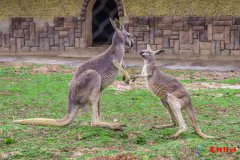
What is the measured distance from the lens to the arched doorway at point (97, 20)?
18281 millimetres

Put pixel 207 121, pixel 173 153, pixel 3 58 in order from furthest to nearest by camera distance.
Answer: pixel 3 58
pixel 207 121
pixel 173 153

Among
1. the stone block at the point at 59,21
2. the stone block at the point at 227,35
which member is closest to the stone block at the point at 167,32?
the stone block at the point at 227,35

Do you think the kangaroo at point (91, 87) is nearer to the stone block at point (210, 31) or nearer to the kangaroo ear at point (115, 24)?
the kangaroo ear at point (115, 24)

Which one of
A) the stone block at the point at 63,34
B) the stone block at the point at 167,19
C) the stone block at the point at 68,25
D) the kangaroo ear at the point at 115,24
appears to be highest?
the kangaroo ear at the point at 115,24

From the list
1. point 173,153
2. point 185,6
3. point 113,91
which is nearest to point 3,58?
point 185,6

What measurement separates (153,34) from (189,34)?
3.66 ft

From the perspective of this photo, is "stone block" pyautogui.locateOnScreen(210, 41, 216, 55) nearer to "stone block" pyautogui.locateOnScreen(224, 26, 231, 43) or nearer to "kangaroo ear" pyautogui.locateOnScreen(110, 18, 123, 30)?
"stone block" pyautogui.locateOnScreen(224, 26, 231, 43)

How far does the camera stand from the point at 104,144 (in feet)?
23.2

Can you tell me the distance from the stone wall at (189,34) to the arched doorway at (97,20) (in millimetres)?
1217

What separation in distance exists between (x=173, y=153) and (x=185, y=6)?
11.0 metres

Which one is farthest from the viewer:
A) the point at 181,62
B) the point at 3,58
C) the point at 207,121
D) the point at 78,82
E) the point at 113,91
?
the point at 3,58

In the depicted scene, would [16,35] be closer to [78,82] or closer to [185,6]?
[185,6]

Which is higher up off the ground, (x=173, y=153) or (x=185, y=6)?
(x=185, y=6)

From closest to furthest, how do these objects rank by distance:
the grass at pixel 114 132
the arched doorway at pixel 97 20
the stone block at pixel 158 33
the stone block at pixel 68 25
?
the grass at pixel 114 132 → the stone block at pixel 158 33 → the arched doorway at pixel 97 20 → the stone block at pixel 68 25
